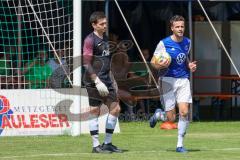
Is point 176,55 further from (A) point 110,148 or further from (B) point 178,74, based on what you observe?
(A) point 110,148

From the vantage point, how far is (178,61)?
12578 millimetres

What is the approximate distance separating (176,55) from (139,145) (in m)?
2.05

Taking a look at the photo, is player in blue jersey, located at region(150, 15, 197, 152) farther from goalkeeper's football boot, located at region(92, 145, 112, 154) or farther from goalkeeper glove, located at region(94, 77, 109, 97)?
goalkeeper's football boot, located at region(92, 145, 112, 154)

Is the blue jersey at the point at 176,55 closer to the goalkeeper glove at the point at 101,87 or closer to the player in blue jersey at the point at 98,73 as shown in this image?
the player in blue jersey at the point at 98,73

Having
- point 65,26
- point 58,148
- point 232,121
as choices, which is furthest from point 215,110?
point 58,148

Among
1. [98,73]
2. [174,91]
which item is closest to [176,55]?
[174,91]

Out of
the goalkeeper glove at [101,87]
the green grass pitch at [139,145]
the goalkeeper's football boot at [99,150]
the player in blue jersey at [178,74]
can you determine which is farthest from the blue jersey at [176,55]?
the goalkeeper's football boot at [99,150]

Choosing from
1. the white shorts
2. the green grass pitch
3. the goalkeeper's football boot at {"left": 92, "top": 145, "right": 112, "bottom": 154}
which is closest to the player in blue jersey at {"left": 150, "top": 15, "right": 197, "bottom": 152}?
the white shorts

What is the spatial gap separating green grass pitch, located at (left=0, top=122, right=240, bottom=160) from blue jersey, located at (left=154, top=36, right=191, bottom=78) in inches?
48.3

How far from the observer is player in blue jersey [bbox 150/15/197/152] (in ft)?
41.0

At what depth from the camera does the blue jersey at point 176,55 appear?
1256 centimetres

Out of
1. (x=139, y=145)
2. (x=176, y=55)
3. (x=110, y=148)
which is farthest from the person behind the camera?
(x=139, y=145)

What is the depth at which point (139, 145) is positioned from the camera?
1384 cm

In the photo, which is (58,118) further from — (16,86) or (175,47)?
(175,47)
